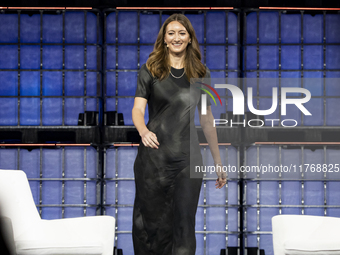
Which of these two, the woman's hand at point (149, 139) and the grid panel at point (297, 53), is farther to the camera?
the grid panel at point (297, 53)

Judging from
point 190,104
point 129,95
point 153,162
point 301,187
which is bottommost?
point 301,187

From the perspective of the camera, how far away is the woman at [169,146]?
7.17 feet

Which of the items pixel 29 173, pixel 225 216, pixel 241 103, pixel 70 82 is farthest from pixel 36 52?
pixel 225 216

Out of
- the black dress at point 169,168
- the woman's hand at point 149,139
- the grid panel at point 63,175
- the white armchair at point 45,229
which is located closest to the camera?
the woman's hand at point 149,139

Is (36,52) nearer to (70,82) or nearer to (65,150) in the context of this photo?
(70,82)

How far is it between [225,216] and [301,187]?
801mm

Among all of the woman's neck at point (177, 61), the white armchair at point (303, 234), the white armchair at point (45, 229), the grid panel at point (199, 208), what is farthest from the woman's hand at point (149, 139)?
the grid panel at point (199, 208)

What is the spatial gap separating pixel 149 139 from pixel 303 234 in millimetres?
1398

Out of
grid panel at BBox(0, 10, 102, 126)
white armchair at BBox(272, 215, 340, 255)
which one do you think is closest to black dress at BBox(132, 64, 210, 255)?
white armchair at BBox(272, 215, 340, 255)

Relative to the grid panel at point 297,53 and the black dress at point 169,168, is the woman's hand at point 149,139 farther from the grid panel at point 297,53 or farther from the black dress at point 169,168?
the grid panel at point 297,53

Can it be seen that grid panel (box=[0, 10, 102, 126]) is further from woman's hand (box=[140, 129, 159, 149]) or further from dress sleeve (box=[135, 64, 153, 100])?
woman's hand (box=[140, 129, 159, 149])

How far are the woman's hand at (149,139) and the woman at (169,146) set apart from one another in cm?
8

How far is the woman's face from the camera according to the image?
7.18 feet

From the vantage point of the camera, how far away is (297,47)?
4254mm
